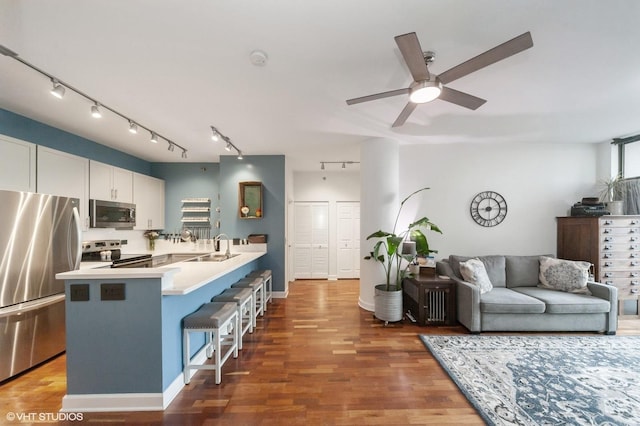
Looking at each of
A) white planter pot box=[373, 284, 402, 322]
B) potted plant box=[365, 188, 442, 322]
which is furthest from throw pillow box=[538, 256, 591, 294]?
white planter pot box=[373, 284, 402, 322]

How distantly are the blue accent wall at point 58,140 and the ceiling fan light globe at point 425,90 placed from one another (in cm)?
431

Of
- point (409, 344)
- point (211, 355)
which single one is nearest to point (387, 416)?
point (409, 344)

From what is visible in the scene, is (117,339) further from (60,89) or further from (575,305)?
(575,305)

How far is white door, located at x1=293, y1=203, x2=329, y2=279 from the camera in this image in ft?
19.9

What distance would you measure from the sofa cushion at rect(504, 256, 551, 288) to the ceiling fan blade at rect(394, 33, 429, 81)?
345 centimetres

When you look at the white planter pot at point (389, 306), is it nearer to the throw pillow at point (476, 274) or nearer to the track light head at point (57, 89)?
the throw pillow at point (476, 274)

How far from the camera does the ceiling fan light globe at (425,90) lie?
181 cm

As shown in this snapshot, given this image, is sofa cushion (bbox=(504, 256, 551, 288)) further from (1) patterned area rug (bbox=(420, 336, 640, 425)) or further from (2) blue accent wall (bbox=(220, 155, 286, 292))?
(2) blue accent wall (bbox=(220, 155, 286, 292))

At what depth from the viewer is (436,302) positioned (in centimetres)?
342

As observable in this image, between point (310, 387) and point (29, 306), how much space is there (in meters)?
2.79

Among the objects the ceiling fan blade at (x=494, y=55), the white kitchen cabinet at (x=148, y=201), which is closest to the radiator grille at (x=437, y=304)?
the ceiling fan blade at (x=494, y=55)

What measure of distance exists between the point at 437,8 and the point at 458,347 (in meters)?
3.18

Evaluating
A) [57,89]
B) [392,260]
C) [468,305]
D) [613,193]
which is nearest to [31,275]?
[57,89]

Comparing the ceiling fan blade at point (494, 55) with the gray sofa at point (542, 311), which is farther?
the gray sofa at point (542, 311)
